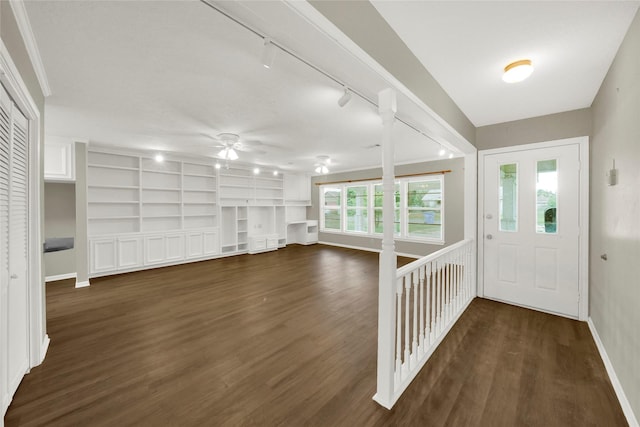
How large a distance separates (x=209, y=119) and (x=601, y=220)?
14.5 feet

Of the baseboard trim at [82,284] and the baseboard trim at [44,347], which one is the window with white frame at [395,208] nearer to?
the baseboard trim at [44,347]

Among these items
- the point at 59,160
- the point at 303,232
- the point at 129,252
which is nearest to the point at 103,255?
the point at 129,252

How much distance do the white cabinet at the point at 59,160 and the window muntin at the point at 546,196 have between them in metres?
6.65

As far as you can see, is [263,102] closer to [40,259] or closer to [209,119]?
[209,119]

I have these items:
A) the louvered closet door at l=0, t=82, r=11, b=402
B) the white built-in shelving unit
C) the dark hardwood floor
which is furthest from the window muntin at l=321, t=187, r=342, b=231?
the louvered closet door at l=0, t=82, r=11, b=402

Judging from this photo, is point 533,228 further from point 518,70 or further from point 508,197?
point 518,70

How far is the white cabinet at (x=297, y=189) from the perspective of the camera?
816 centimetres

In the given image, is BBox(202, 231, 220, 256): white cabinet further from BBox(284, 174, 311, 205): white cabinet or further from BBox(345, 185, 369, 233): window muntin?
BBox(345, 185, 369, 233): window muntin

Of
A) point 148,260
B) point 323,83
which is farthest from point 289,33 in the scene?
point 148,260

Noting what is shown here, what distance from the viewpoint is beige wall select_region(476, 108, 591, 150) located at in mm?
2817

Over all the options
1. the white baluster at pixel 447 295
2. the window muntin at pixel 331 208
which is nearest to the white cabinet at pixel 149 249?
the window muntin at pixel 331 208

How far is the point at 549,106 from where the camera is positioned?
2.79 metres

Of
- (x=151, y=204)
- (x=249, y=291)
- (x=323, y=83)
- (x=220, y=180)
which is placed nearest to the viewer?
(x=323, y=83)

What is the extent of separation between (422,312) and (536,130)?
9.10 feet
